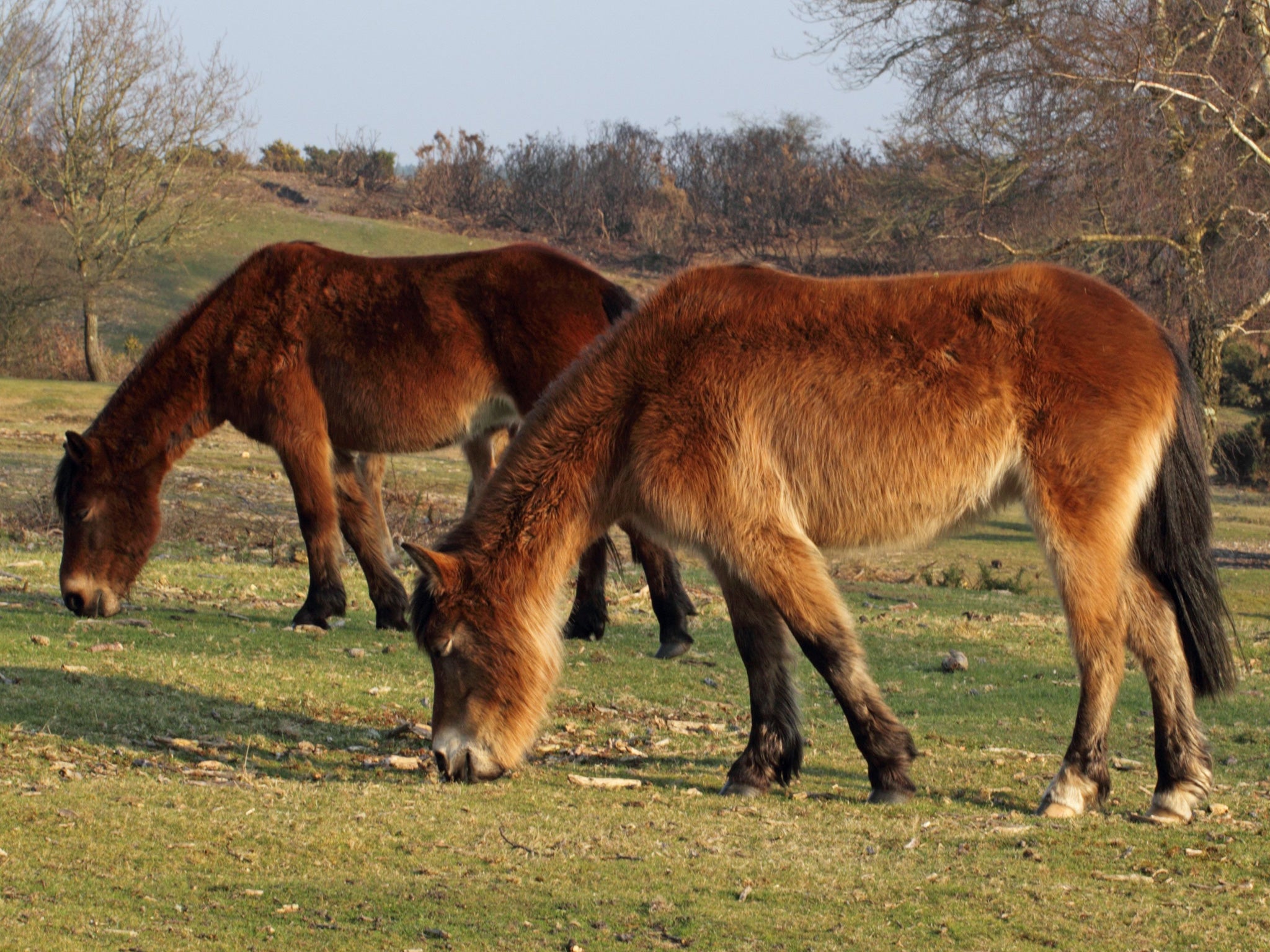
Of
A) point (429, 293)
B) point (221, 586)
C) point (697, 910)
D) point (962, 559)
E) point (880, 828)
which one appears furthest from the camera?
point (962, 559)

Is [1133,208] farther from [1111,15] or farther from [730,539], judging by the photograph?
[730,539]

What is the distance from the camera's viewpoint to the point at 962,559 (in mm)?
16125

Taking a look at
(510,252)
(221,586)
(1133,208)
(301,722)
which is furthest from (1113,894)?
(1133,208)

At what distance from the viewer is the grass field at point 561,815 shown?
3525 millimetres

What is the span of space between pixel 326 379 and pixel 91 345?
27.1 m

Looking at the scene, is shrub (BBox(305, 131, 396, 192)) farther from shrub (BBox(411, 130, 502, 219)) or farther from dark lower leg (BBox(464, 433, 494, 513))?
dark lower leg (BBox(464, 433, 494, 513))

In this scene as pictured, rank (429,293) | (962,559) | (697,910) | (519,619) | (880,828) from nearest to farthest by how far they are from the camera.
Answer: (697,910) < (880,828) < (519,619) < (429,293) < (962,559)

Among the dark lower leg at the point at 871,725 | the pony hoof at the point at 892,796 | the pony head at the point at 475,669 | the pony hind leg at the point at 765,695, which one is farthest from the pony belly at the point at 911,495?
the pony head at the point at 475,669

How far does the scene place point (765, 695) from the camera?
17.3 feet

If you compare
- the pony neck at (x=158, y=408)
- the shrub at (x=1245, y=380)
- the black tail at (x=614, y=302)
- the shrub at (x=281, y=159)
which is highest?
the shrub at (x=281, y=159)

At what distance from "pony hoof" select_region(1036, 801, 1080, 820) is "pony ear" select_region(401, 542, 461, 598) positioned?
8.21 ft

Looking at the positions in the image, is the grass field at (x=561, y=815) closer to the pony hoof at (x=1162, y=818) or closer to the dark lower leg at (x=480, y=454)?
the pony hoof at (x=1162, y=818)

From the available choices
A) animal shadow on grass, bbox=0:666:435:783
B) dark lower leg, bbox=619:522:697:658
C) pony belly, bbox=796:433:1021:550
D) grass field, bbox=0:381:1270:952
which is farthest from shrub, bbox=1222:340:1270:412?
animal shadow on grass, bbox=0:666:435:783

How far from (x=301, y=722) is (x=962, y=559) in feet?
38.5
